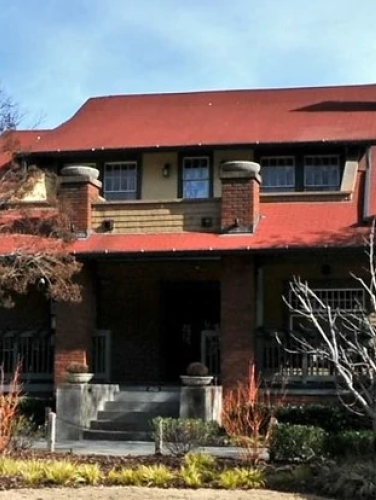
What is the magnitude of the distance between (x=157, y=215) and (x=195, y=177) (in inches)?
114

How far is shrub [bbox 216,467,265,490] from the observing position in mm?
11805

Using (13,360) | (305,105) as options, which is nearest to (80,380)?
(13,360)

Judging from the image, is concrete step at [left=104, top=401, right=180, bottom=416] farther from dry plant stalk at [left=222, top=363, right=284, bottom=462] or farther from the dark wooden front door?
the dark wooden front door

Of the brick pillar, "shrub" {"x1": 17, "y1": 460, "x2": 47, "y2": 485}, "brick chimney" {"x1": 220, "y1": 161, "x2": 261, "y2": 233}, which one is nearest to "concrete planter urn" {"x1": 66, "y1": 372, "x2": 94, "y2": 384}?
the brick pillar

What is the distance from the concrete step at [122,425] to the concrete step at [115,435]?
20 cm

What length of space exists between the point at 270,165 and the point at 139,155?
3248 millimetres

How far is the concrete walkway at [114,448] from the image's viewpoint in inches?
612

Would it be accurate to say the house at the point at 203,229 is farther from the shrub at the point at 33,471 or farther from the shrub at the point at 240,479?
the shrub at the point at 33,471

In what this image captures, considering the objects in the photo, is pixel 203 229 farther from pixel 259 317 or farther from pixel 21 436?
pixel 21 436

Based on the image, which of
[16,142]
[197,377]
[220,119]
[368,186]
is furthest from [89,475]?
[220,119]

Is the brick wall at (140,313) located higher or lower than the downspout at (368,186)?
lower

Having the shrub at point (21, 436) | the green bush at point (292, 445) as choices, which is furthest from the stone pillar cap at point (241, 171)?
the green bush at point (292, 445)

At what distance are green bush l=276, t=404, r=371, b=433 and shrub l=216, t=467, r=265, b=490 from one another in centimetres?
532

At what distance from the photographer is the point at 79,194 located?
68.2 ft
